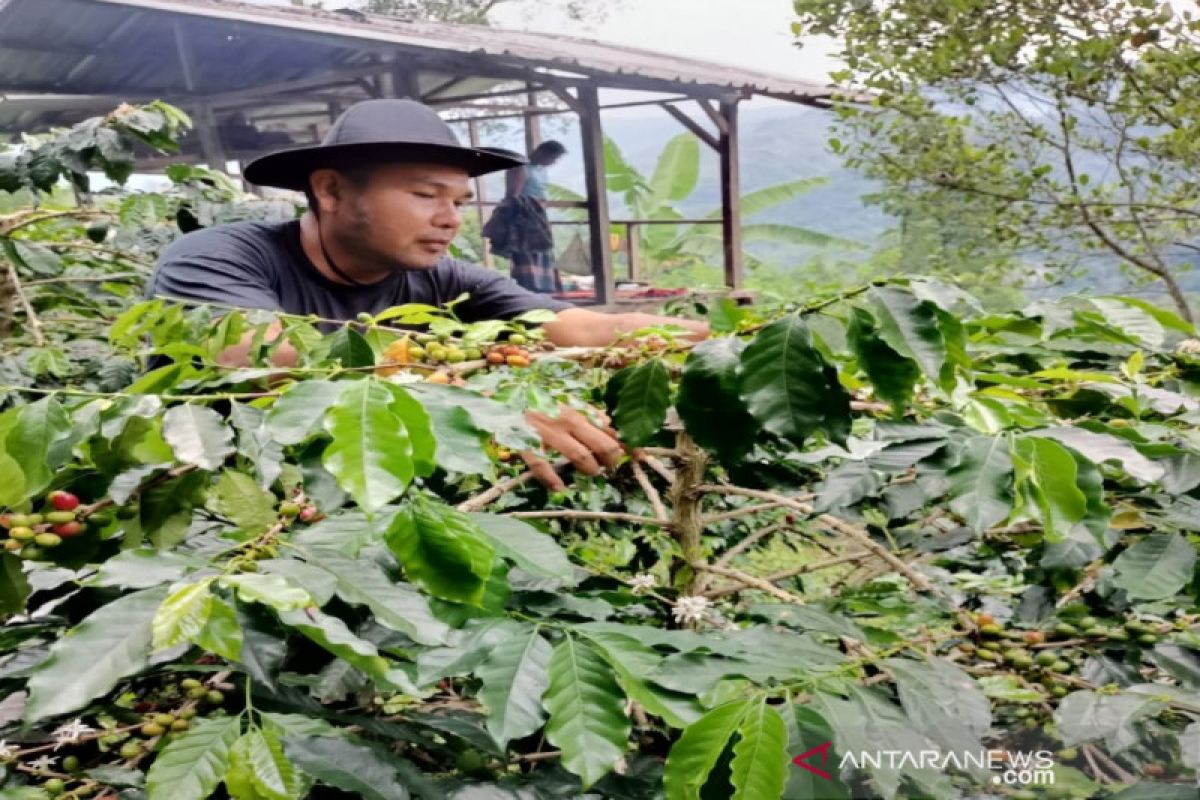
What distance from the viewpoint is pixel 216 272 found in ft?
6.24

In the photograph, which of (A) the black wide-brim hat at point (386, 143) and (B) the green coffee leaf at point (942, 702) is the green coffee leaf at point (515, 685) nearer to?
(B) the green coffee leaf at point (942, 702)

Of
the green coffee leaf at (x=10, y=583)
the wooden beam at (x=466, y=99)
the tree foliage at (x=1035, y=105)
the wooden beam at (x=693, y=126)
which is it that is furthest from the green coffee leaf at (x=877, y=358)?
the wooden beam at (x=693, y=126)

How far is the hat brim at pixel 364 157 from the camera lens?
6.95ft

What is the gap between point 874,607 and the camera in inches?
47.6

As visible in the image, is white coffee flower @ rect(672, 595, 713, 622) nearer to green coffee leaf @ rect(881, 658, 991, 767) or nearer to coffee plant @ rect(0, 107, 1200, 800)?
coffee plant @ rect(0, 107, 1200, 800)

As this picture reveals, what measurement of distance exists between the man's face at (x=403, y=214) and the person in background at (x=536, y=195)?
5674mm

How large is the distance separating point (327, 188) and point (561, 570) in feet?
5.51

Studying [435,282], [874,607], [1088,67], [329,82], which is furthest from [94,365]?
[329,82]

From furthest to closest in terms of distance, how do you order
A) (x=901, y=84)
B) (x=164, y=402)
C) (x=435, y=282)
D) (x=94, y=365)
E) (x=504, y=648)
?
(x=901, y=84) → (x=94, y=365) → (x=435, y=282) → (x=164, y=402) → (x=504, y=648)

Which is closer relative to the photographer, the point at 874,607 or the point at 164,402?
the point at 164,402

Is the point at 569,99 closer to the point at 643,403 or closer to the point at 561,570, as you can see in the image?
the point at 643,403

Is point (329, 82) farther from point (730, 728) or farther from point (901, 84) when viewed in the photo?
point (730, 728)

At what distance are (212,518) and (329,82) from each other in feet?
23.2

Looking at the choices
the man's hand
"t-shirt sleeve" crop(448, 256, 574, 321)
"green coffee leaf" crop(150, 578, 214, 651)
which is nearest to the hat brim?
"t-shirt sleeve" crop(448, 256, 574, 321)
